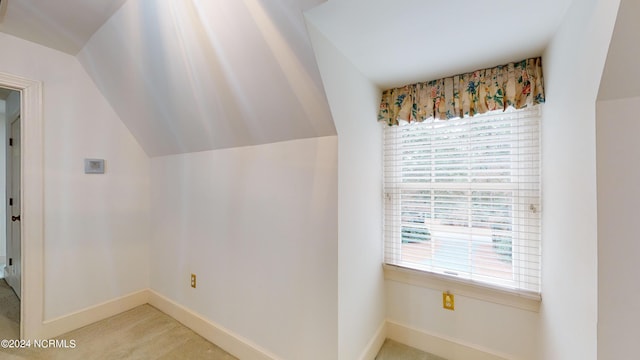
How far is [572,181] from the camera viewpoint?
3.61 feet

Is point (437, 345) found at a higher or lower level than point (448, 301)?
lower

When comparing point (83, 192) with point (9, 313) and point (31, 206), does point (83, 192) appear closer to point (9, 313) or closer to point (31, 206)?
point (31, 206)

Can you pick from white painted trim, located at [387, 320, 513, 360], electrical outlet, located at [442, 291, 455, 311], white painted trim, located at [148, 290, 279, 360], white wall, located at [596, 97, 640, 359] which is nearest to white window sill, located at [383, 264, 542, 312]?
electrical outlet, located at [442, 291, 455, 311]

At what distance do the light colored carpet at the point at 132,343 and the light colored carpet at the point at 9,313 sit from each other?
283 millimetres

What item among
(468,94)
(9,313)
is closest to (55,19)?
(9,313)

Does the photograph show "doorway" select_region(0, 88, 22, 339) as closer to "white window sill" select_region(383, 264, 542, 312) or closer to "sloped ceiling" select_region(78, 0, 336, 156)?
"sloped ceiling" select_region(78, 0, 336, 156)

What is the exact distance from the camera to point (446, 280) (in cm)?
182

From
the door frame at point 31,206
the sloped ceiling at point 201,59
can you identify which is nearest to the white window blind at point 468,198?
the sloped ceiling at point 201,59

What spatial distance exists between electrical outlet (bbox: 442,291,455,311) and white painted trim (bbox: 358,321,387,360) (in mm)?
504

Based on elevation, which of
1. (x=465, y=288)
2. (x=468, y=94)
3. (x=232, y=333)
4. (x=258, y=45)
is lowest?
(x=232, y=333)

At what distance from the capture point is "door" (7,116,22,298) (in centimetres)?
253

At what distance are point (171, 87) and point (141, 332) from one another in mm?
2061

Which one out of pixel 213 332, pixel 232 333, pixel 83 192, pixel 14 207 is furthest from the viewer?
pixel 14 207

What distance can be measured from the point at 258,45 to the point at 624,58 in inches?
55.8
